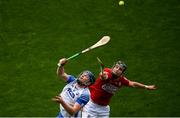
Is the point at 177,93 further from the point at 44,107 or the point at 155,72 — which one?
the point at 44,107

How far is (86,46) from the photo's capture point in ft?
60.6

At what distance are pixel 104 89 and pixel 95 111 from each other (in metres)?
0.68

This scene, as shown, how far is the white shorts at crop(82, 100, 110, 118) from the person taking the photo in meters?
14.3

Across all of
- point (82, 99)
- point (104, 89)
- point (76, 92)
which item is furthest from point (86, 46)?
point (82, 99)

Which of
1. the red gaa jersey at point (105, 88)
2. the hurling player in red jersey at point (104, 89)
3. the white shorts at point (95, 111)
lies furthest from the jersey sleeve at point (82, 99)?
the white shorts at point (95, 111)

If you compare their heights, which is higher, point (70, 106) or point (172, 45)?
point (70, 106)

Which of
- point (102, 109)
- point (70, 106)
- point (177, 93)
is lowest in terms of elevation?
point (177, 93)

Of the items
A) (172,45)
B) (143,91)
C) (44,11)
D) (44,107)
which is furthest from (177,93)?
(44,11)

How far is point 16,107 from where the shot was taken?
1576 cm

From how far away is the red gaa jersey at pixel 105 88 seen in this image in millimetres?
14016

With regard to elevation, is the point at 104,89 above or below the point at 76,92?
below

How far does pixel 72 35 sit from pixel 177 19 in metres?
4.22

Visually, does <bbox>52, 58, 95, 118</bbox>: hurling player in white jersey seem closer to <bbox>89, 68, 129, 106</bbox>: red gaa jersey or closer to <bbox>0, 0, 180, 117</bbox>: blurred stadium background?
<bbox>89, 68, 129, 106</bbox>: red gaa jersey

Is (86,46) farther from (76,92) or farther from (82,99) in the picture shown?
(82,99)
